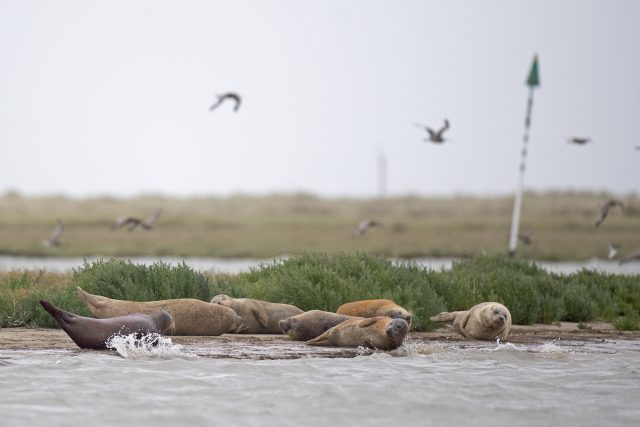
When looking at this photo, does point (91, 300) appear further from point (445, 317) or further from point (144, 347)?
point (445, 317)

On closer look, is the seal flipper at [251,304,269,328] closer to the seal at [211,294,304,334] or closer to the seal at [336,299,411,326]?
the seal at [211,294,304,334]

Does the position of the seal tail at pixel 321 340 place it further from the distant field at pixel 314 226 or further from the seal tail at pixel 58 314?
the distant field at pixel 314 226

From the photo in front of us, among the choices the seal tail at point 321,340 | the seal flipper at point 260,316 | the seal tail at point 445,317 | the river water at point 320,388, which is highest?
the seal tail at point 445,317

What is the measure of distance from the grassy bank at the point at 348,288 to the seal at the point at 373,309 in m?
1.05

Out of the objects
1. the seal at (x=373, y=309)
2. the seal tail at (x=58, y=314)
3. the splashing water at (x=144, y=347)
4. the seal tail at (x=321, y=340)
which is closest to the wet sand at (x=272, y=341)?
the seal tail at (x=321, y=340)

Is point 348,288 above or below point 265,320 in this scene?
above

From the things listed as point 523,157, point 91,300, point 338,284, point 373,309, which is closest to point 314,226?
point 523,157

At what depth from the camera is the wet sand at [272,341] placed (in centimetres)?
1366

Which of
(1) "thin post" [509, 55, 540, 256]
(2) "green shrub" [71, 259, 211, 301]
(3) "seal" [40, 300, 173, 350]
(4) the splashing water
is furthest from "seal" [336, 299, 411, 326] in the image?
(1) "thin post" [509, 55, 540, 256]

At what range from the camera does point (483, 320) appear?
1519 centimetres

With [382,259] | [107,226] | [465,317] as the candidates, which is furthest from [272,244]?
[465,317]

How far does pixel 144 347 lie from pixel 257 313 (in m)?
2.28

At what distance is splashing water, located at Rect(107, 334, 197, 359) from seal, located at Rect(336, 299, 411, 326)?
2.60m

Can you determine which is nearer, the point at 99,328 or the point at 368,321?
the point at 99,328
